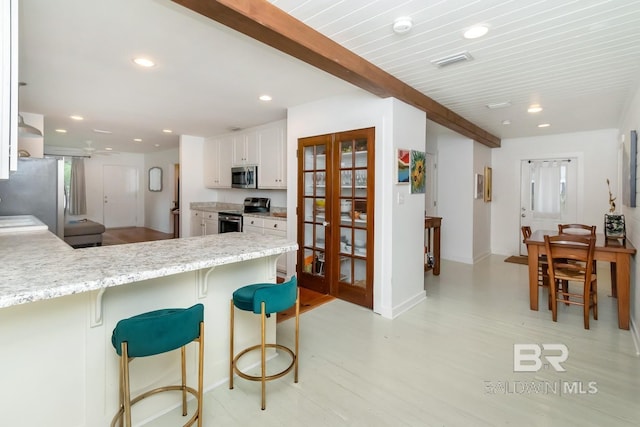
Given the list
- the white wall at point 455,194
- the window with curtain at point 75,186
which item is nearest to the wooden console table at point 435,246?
the white wall at point 455,194

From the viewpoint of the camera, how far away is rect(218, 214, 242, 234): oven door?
5207mm

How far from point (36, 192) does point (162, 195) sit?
5546 mm

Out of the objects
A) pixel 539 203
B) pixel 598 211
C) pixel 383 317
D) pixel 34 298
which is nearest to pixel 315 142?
pixel 383 317

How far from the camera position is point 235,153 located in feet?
18.5

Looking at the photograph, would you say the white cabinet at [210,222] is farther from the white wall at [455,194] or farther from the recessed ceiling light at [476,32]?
the recessed ceiling light at [476,32]

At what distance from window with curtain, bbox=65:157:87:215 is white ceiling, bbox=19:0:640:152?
16.3 ft

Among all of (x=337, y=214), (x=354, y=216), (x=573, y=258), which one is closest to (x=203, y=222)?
(x=337, y=214)

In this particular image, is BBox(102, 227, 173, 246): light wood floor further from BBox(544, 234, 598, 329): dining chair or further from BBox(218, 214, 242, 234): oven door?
BBox(544, 234, 598, 329): dining chair

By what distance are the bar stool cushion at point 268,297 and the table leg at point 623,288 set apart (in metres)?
3.14

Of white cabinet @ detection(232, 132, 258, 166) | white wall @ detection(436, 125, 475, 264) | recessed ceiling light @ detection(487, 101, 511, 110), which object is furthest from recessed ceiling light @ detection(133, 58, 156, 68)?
white wall @ detection(436, 125, 475, 264)

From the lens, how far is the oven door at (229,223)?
521 cm

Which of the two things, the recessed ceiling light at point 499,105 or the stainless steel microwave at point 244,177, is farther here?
the stainless steel microwave at point 244,177

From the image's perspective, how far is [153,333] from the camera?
1.37 meters

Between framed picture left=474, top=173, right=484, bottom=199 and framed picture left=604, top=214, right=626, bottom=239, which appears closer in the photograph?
framed picture left=604, top=214, right=626, bottom=239
